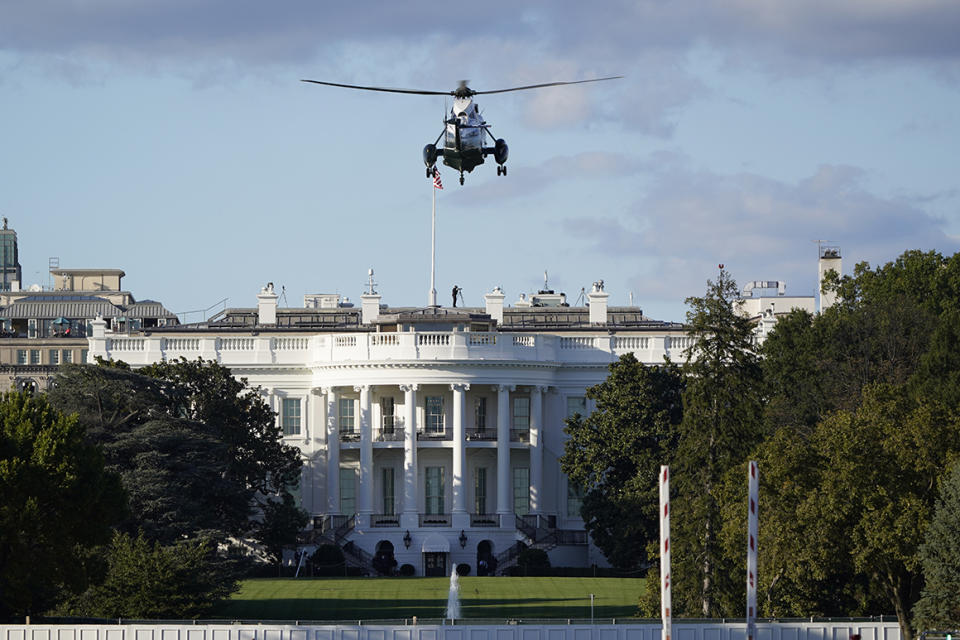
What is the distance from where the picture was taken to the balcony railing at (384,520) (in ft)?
345

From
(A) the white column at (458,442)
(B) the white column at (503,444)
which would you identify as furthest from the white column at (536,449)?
(A) the white column at (458,442)

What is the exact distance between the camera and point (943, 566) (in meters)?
63.7

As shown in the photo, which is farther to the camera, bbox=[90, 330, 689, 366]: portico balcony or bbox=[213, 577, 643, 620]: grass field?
bbox=[90, 330, 689, 366]: portico balcony

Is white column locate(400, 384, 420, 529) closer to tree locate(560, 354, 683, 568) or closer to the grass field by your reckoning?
tree locate(560, 354, 683, 568)

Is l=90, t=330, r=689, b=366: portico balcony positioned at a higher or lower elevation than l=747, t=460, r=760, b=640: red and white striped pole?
higher

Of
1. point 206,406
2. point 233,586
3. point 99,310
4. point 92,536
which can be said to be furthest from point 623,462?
point 99,310

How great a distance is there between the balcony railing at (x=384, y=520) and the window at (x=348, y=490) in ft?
13.3

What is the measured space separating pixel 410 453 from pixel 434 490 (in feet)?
13.5

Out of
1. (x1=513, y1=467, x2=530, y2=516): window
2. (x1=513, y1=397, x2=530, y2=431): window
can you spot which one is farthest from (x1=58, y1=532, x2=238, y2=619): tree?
(x1=513, y1=397, x2=530, y2=431): window

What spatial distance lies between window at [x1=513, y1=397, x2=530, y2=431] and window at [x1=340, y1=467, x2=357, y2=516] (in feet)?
29.6

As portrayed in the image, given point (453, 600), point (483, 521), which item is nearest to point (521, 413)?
point (483, 521)

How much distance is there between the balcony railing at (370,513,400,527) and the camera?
10519cm

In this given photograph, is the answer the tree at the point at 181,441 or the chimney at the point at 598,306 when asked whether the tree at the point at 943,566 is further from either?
the chimney at the point at 598,306

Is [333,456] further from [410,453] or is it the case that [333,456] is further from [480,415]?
[480,415]
